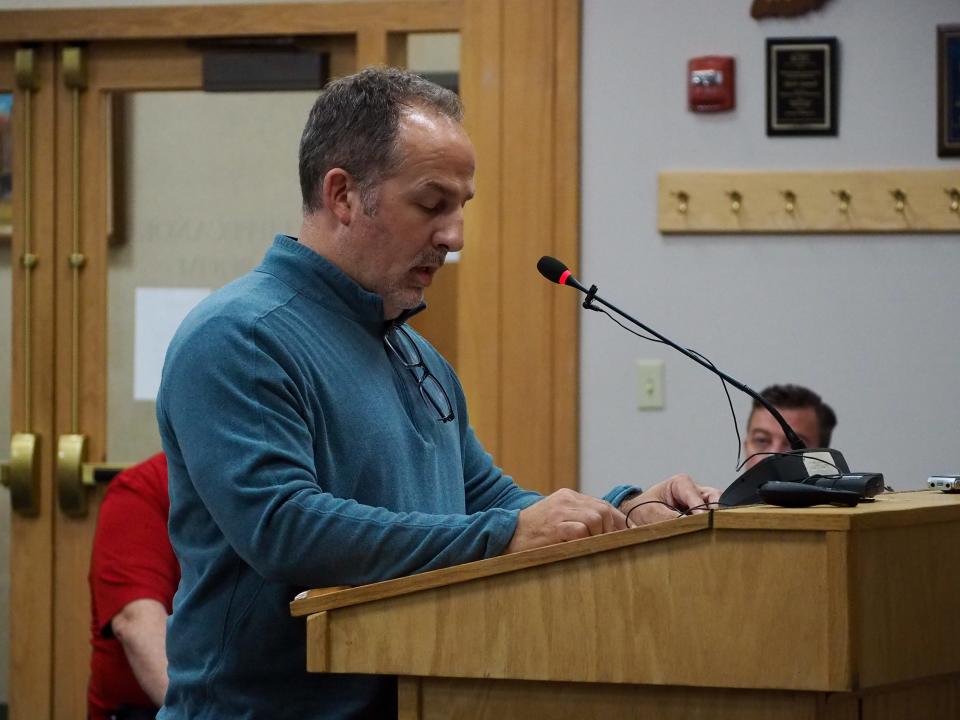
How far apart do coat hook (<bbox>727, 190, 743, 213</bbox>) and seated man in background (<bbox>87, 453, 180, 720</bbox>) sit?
Answer: 59.9 inches

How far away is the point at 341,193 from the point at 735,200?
184cm

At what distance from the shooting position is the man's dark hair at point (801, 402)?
313 centimetres

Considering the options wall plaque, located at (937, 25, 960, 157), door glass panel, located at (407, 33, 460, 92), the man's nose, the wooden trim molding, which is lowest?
the man's nose

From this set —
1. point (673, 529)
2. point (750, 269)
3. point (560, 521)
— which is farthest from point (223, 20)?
point (673, 529)

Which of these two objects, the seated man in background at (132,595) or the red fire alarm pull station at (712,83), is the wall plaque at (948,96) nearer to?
the red fire alarm pull station at (712,83)

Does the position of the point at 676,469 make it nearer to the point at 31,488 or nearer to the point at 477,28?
the point at 477,28

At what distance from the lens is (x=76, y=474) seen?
139 inches

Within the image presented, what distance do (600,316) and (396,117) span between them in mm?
1837

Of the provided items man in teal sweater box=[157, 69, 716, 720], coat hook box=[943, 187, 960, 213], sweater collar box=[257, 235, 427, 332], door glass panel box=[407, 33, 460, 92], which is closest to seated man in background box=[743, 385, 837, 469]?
coat hook box=[943, 187, 960, 213]

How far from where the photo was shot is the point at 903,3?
3.29 metres

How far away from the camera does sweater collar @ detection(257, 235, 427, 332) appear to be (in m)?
1.62

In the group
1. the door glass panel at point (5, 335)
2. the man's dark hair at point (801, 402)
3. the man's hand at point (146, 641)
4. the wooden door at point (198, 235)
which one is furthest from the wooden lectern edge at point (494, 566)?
the door glass panel at point (5, 335)

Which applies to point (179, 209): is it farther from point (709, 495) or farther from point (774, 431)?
point (709, 495)

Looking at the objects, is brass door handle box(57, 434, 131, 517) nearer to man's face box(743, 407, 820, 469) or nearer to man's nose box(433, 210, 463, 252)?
man's face box(743, 407, 820, 469)
